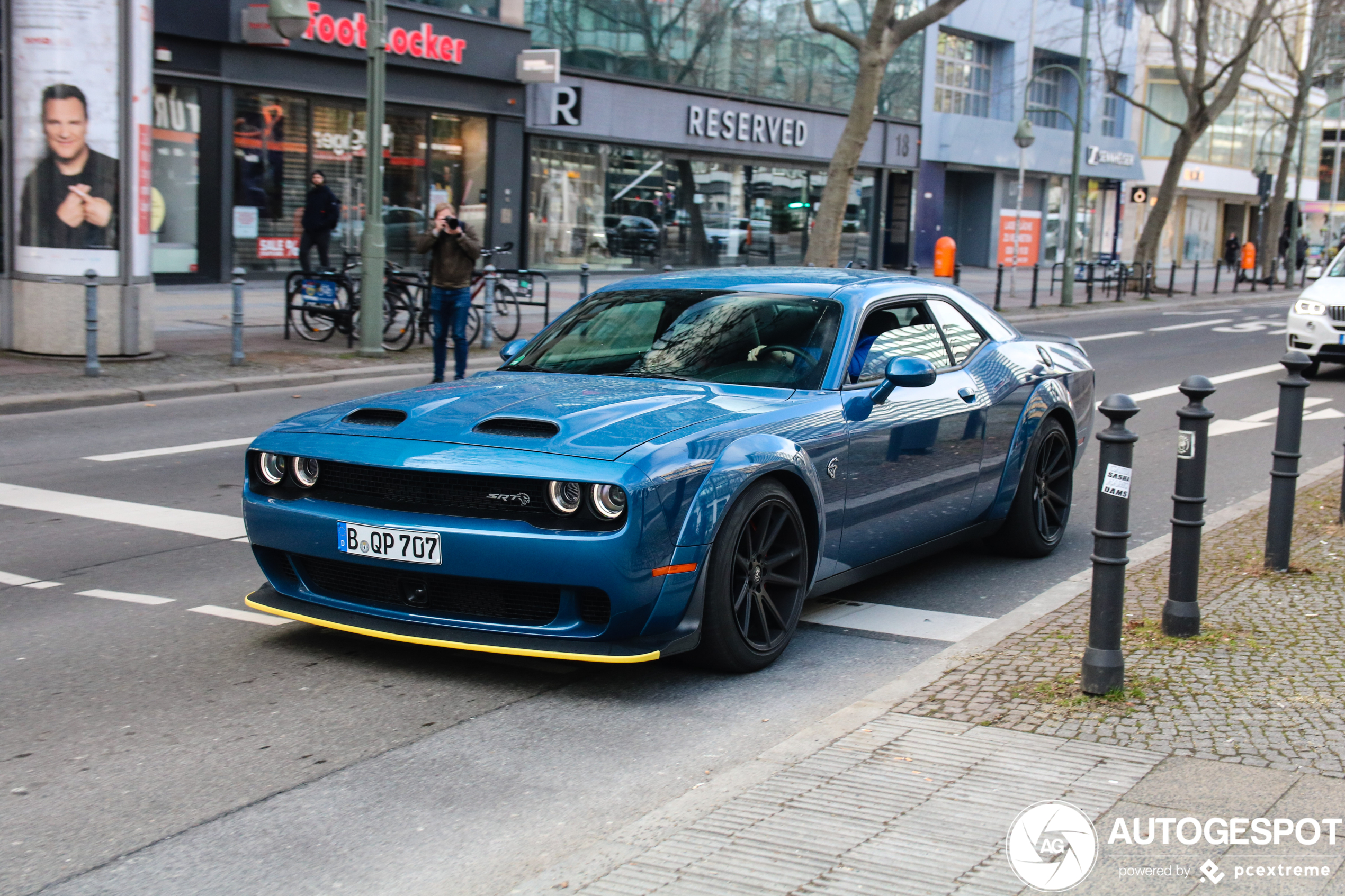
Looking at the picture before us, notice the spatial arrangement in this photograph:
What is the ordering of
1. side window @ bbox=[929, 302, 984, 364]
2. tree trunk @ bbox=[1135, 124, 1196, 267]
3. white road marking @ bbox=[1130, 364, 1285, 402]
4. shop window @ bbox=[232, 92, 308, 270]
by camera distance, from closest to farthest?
side window @ bbox=[929, 302, 984, 364]
white road marking @ bbox=[1130, 364, 1285, 402]
shop window @ bbox=[232, 92, 308, 270]
tree trunk @ bbox=[1135, 124, 1196, 267]

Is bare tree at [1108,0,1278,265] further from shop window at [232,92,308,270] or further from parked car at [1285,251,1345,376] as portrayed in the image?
shop window at [232,92,308,270]

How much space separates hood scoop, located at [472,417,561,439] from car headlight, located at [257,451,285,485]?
0.82 meters

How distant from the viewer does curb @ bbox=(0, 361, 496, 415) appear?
484 inches

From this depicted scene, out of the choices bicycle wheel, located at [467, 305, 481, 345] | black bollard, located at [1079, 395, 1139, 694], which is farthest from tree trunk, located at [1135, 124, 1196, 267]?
black bollard, located at [1079, 395, 1139, 694]

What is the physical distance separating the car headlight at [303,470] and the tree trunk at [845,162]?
2010 centimetres

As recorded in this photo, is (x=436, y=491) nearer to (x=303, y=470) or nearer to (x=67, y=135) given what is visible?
(x=303, y=470)

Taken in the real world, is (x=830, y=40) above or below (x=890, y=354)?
above

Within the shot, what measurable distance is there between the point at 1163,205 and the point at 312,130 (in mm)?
21709

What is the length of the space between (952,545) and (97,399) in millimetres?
8780

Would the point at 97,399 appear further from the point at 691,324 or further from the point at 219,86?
the point at 219,86

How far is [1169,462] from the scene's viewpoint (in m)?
11.0

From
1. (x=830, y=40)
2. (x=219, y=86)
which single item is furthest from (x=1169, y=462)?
(x=830, y=40)

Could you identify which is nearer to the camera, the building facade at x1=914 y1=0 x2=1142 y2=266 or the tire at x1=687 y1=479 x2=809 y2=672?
the tire at x1=687 y1=479 x2=809 y2=672

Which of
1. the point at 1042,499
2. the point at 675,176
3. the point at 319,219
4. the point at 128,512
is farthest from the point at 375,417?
the point at 675,176
